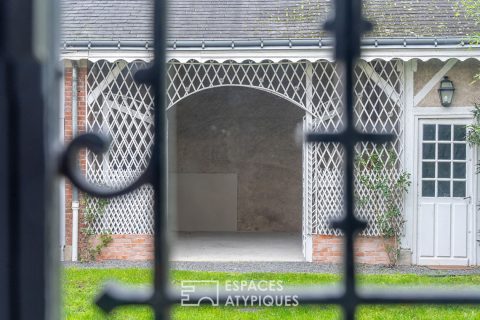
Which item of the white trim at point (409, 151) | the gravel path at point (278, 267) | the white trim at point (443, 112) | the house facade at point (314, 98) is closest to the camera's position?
the gravel path at point (278, 267)

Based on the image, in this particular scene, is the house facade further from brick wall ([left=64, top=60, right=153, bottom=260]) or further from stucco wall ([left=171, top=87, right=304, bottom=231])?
stucco wall ([left=171, top=87, right=304, bottom=231])

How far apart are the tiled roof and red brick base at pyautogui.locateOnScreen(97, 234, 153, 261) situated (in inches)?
84.0

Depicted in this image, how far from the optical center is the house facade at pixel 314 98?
21.9 feet

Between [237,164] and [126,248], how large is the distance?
145 inches

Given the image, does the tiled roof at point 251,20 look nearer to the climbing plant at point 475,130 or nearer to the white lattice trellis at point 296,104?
the white lattice trellis at point 296,104

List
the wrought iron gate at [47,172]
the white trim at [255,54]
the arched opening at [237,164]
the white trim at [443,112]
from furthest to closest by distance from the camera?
the arched opening at [237,164] < the white trim at [443,112] < the white trim at [255,54] < the wrought iron gate at [47,172]

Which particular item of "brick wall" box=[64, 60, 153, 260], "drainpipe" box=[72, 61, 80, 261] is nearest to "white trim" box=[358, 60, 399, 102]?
"brick wall" box=[64, 60, 153, 260]

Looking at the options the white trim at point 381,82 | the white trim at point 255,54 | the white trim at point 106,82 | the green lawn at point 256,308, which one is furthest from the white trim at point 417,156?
the white trim at point 106,82

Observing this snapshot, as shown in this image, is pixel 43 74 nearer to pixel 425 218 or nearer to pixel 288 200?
pixel 425 218

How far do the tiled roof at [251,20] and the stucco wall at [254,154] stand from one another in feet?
9.36

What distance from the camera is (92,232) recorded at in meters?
7.05

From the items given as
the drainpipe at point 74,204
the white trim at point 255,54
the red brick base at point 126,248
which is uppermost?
the white trim at point 255,54

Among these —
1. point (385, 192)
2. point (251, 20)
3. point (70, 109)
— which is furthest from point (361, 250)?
point (70, 109)

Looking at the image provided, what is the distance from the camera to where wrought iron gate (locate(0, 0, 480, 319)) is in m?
0.66
